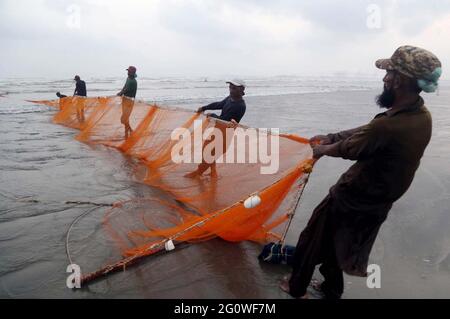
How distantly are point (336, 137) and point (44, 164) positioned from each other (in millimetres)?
6128

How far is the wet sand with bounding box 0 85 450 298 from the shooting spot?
3.16m

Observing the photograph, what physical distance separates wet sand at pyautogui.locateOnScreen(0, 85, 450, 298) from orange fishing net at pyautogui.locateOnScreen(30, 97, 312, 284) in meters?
0.22

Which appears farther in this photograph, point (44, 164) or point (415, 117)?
point (44, 164)

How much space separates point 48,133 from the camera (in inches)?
415

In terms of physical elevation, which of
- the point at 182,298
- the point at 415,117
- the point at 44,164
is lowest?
the point at 182,298

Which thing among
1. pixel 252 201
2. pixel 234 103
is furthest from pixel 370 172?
pixel 234 103

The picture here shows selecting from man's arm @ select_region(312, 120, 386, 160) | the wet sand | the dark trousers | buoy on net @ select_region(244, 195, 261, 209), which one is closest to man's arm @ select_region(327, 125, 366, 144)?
man's arm @ select_region(312, 120, 386, 160)

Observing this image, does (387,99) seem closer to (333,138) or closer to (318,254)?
(333,138)

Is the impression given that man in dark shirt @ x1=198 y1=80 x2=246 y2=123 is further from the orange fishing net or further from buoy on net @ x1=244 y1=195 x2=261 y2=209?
buoy on net @ x1=244 y1=195 x2=261 y2=209

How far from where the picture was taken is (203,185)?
15.4ft

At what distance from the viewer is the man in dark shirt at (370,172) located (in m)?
2.34

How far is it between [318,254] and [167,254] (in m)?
1.59
